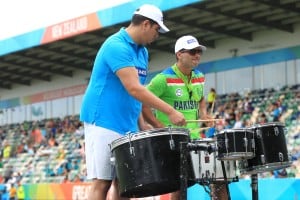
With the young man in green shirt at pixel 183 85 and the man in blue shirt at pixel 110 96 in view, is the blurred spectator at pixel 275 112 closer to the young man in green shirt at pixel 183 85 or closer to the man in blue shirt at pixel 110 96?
the young man in green shirt at pixel 183 85

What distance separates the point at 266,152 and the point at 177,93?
5.38ft

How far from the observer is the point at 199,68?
2533 cm

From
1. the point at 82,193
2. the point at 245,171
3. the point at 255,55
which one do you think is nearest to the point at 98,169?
the point at 245,171

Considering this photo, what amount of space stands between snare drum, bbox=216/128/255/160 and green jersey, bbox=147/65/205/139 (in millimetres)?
1552

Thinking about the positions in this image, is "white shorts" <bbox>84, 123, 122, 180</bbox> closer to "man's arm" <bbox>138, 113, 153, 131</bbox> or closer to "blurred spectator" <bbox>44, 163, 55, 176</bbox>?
"man's arm" <bbox>138, 113, 153, 131</bbox>

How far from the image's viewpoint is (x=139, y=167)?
17.0ft

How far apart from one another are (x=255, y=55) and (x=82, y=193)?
946 cm

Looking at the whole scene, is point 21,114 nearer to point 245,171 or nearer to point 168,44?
point 168,44

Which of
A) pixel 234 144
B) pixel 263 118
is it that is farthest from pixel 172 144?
pixel 263 118

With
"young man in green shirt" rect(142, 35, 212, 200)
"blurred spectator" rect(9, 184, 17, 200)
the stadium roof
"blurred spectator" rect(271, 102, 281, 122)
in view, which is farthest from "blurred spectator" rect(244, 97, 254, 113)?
"young man in green shirt" rect(142, 35, 212, 200)

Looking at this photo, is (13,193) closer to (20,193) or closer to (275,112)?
(20,193)

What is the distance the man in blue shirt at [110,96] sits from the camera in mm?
5473

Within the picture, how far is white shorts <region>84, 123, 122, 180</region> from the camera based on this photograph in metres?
5.50

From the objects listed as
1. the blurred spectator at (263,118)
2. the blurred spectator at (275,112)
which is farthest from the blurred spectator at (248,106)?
Answer: the blurred spectator at (263,118)
